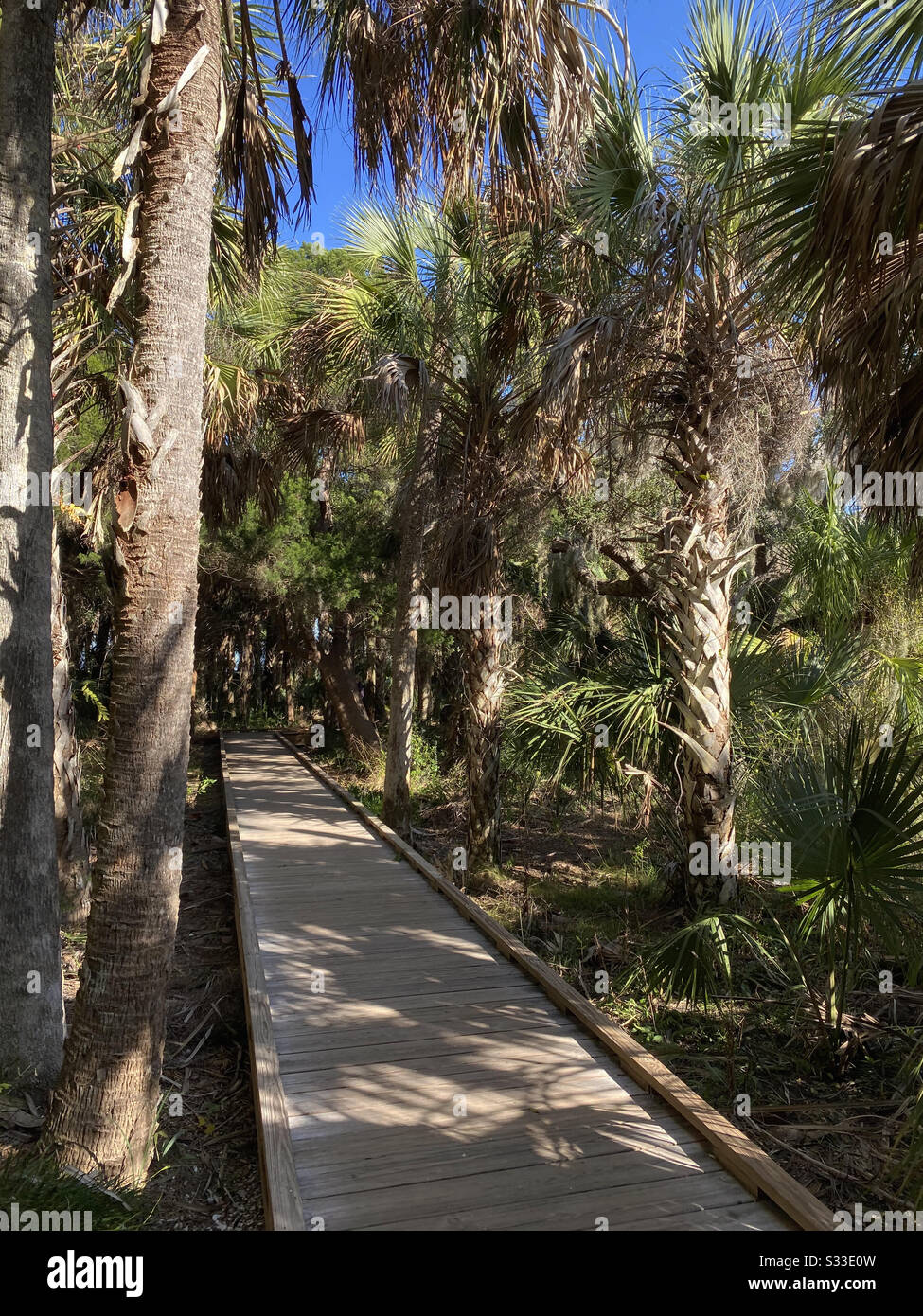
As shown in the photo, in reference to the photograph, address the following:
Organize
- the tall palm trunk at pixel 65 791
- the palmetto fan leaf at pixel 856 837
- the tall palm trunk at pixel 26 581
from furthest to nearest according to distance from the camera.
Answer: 1. the tall palm trunk at pixel 65 791
2. the tall palm trunk at pixel 26 581
3. the palmetto fan leaf at pixel 856 837

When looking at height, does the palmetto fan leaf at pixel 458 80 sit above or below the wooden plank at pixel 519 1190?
above

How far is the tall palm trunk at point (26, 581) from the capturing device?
14.1ft

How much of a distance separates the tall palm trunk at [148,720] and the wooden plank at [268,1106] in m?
0.50

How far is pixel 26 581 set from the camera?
4359 millimetres

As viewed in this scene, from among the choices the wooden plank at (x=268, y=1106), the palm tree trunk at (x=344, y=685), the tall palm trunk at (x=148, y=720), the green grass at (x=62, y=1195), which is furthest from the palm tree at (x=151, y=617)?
the palm tree trunk at (x=344, y=685)

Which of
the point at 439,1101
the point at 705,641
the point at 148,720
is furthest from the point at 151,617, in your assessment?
the point at 705,641

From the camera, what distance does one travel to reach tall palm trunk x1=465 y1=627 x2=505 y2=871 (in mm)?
9297

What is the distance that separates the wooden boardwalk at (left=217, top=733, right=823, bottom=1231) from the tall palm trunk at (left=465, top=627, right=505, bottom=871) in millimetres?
2596

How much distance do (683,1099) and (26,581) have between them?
13.1 feet

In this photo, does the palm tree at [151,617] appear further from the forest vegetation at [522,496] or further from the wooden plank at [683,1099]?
the wooden plank at [683,1099]

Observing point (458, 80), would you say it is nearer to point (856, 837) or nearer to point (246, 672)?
point (856, 837)

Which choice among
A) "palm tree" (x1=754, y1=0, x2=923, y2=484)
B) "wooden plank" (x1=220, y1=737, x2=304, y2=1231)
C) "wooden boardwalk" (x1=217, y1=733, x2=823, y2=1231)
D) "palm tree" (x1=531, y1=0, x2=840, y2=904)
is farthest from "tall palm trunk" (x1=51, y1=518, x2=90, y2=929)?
"palm tree" (x1=754, y1=0, x2=923, y2=484)
